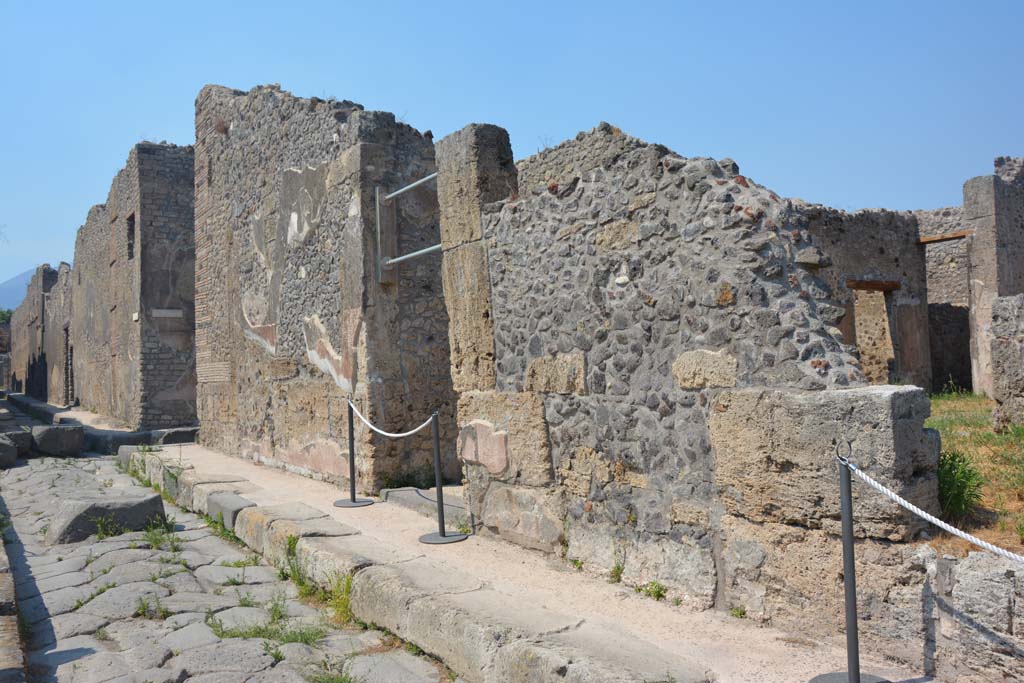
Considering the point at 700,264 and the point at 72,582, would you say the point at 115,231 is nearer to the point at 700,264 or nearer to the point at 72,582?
the point at 72,582

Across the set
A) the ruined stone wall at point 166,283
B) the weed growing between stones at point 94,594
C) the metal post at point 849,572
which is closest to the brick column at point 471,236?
the weed growing between stones at point 94,594

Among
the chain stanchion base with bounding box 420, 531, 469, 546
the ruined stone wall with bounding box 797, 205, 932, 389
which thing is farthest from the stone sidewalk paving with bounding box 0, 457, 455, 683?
the ruined stone wall with bounding box 797, 205, 932, 389

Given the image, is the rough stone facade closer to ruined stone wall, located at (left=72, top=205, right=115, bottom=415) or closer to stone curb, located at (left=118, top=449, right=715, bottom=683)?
ruined stone wall, located at (left=72, top=205, right=115, bottom=415)

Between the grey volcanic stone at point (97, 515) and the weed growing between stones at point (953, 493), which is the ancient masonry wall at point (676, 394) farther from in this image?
the grey volcanic stone at point (97, 515)

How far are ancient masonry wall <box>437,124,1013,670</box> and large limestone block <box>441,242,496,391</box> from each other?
0.05 ft

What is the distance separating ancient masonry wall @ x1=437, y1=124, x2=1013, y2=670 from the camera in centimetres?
300

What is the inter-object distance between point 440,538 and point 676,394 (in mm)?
2153

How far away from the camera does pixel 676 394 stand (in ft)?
12.6

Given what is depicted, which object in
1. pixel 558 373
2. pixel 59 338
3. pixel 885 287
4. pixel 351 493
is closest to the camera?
pixel 558 373

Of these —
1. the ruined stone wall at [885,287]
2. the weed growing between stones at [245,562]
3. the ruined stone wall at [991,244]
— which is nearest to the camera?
the weed growing between stones at [245,562]

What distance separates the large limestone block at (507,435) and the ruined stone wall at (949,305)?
981 cm

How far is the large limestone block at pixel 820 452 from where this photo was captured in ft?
9.59

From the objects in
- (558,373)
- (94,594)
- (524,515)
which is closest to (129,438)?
(94,594)

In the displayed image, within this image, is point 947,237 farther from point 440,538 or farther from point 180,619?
point 180,619
